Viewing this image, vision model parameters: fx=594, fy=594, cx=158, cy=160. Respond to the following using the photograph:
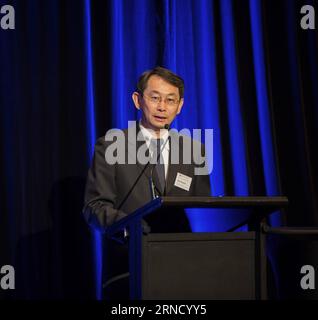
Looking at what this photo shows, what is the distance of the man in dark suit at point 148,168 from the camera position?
2.60 metres

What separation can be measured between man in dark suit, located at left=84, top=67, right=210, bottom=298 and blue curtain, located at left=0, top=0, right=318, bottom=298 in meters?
0.53

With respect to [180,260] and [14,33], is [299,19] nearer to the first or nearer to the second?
[14,33]

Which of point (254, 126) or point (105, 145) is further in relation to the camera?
point (254, 126)

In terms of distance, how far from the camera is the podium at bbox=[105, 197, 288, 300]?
1.80 meters

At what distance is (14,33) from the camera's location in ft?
11.0

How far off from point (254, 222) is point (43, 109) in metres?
1.76

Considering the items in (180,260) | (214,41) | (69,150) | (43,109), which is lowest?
(180,260)

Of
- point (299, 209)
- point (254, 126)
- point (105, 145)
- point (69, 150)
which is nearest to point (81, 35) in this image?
point (69, 150)

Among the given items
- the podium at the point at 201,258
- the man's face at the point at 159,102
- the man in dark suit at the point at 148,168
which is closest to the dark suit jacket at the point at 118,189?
the man in dark suit at the point at 148,168

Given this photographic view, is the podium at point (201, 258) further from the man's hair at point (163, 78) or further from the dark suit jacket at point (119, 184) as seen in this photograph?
the man's hair at point (163, 78)

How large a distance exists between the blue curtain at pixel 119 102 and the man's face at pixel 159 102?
0.61m

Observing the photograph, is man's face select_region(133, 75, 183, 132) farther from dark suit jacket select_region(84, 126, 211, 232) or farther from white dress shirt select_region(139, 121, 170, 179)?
dark suit jacket select_region(84, 126, 211, 232)
